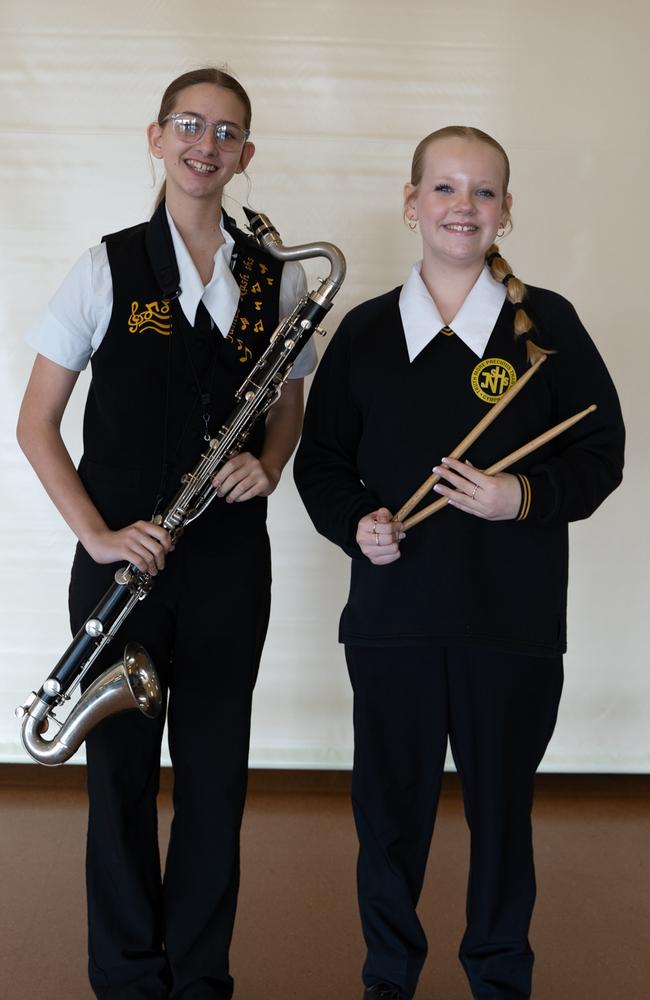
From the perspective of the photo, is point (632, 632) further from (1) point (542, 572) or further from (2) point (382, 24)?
(2) point (382, 24)

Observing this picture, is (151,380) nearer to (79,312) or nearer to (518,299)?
(79,312)

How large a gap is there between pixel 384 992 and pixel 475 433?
1.09m

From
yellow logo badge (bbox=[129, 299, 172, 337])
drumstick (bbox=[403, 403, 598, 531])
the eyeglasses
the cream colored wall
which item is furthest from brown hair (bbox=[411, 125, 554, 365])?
the cream colored wall

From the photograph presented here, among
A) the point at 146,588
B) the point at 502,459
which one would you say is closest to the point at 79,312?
the point at 146,588

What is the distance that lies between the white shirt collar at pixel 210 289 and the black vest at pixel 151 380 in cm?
1

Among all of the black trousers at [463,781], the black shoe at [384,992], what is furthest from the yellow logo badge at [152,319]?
the black shoe at [384,992]

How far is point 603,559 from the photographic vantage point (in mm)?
3232

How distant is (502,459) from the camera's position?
76.2 inches

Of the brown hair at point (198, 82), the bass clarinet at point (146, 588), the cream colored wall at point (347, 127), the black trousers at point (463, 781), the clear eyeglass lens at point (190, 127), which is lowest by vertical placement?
the black trousers at point (463, 781)

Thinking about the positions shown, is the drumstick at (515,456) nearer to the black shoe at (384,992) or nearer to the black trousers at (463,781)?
the black trousers at (463,781)

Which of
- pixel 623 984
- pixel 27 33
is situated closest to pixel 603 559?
pixel 623 984

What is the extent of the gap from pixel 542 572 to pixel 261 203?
1.55 meters

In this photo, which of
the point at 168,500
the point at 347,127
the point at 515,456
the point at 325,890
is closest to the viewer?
the point at 515,456

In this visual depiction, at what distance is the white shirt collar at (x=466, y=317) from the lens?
1.96 meters
